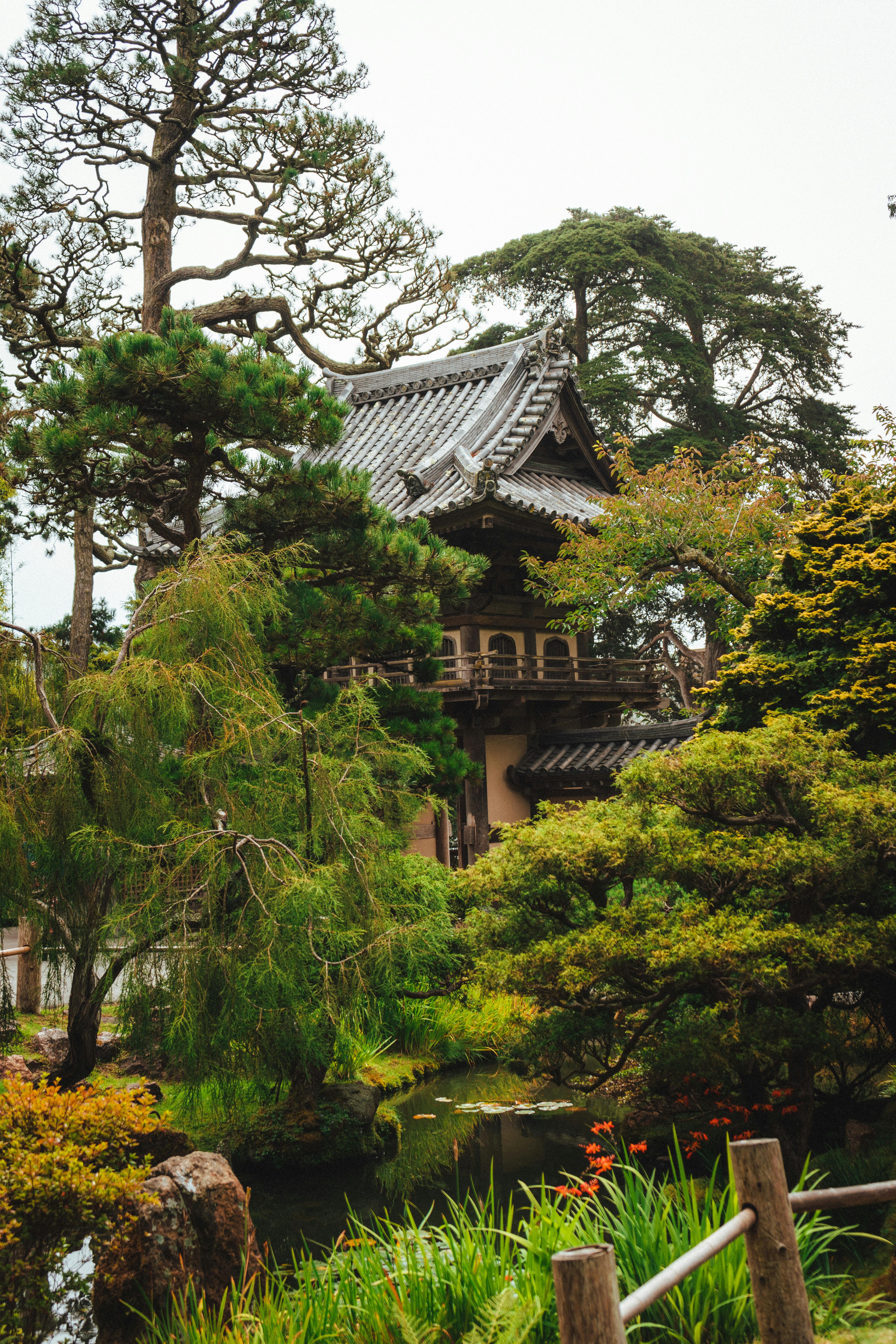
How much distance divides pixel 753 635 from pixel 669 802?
2.31 m

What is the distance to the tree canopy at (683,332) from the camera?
937 inches

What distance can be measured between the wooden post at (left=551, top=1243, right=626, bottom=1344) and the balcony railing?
32.7 feet

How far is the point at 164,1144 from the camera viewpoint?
5801 mm

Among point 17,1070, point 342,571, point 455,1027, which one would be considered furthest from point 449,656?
point 17,1070

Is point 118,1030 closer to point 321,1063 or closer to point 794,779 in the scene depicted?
point 321,1063

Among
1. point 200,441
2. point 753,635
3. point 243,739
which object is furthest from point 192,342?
point 753,635

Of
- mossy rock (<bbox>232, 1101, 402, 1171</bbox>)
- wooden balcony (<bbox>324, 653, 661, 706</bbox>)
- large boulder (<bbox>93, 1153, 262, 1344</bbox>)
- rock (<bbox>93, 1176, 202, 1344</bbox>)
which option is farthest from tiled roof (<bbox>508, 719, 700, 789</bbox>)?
rock (<bbox>93, 1176, 202, 1344</bbox>)

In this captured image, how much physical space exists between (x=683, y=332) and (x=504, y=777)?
16.5m

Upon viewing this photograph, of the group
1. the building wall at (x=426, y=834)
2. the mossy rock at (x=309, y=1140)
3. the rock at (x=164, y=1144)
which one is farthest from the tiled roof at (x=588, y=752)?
the rock at (x=164, y=1144)

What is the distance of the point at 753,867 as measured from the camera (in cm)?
505

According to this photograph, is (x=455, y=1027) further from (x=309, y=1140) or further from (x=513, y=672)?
(x=513, y=672)

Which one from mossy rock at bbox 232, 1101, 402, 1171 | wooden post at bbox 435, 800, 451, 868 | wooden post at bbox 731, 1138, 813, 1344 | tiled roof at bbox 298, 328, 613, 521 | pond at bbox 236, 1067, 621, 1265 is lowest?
pond at bbox 236, 1067, 621, 1265

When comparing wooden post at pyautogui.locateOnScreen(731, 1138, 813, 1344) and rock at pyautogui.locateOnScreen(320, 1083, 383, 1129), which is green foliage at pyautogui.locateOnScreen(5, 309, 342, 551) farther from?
wooden post at pyautogui.locateOnScreen(731, 1138, 813, 1344)

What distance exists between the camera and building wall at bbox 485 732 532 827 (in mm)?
14109
